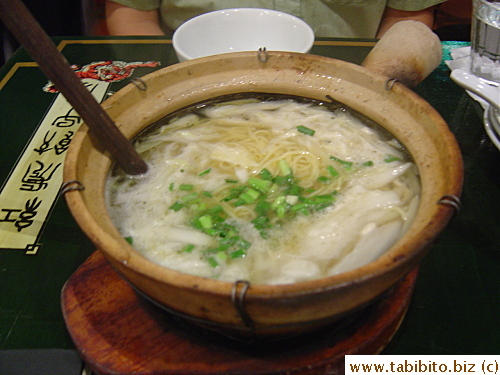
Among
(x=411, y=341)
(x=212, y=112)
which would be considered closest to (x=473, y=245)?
(x=411, y=341)

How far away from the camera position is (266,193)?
59.7 inches

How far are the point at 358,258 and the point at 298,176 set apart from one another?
1.55ft

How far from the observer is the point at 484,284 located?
159 centimetres

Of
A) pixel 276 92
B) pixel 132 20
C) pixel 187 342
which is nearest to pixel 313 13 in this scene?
pixel 132 20

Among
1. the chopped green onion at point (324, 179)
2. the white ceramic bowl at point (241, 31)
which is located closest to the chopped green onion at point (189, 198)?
the chopped green onion at point (324, 179)

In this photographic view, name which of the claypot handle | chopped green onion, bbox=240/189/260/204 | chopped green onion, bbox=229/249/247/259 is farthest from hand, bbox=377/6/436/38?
chopped green onion, bbox=229/249/247/259

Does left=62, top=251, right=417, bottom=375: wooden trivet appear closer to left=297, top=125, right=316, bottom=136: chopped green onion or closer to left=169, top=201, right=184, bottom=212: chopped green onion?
left=169, top=201, right=184, bottom=212: chopped green onion

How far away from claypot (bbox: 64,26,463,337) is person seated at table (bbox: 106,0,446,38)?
4.97ft

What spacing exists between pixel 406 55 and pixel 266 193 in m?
0.94

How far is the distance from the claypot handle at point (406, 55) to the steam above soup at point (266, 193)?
0.29 m

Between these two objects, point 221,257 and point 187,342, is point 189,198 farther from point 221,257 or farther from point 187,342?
point 187,342

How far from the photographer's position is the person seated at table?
309 centimetres

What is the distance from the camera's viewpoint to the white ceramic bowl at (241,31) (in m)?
2.63

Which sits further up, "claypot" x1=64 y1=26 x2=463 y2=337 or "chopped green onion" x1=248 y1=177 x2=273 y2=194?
"claypot" x1=64 y1=26 x2=463 y2=337
